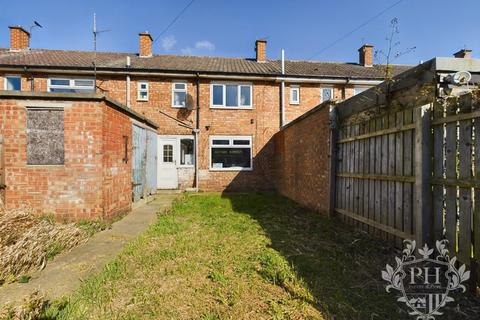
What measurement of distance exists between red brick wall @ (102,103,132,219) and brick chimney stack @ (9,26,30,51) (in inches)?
474

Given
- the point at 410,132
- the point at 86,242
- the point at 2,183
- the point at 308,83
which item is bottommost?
the point at 86,242

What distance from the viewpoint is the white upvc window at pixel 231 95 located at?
12969 millimetres

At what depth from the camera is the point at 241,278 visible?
3.20m

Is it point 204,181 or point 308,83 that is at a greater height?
point 308,83

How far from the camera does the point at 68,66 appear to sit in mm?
11922

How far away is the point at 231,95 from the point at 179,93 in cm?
254

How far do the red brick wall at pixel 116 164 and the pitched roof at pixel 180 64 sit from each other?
631 cm

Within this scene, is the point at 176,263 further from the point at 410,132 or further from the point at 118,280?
the point at 410,132

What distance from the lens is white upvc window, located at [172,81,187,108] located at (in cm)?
1281

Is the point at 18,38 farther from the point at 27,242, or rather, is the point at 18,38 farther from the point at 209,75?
the point at 27,242

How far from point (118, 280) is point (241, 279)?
1.47 metres

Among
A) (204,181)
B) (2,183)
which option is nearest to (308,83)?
(204,181)

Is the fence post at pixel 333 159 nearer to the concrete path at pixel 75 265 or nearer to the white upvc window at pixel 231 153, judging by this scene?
the concrete path at pixel 75 265

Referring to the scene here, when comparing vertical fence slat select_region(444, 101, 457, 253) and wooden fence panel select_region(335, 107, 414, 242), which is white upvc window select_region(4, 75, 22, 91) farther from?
vertical fence slat select_region(444, 101, 457, 253)
